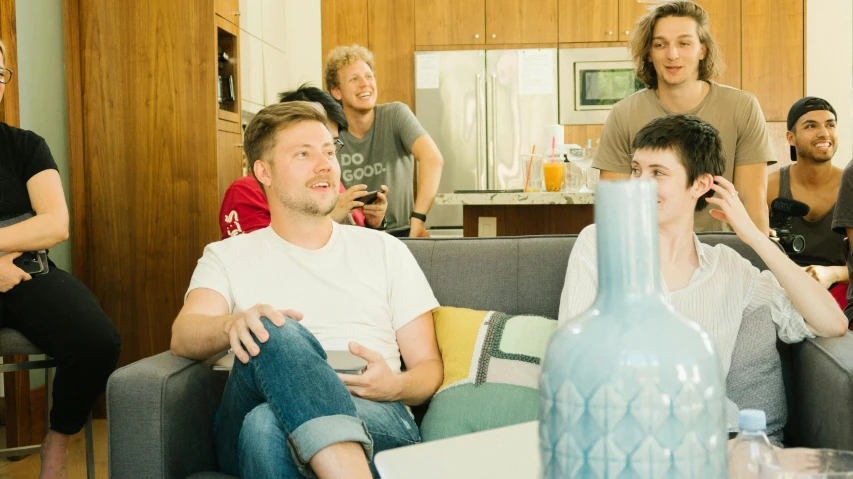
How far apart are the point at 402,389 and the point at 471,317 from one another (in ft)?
0.93

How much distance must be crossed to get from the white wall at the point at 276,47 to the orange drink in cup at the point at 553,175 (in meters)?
2.03

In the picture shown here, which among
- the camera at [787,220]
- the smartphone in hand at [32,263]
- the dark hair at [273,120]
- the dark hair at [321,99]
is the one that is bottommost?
the smartphone in hand at [32,263]

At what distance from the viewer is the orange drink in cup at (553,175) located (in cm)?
331

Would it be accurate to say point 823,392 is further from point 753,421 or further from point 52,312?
point 52,312

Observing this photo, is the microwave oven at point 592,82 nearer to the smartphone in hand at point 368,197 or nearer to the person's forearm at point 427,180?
the person's forearm at point 427,180

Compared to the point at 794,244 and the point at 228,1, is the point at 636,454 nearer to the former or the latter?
the point at 794,244

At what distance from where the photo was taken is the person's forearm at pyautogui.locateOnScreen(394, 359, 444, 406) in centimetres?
176

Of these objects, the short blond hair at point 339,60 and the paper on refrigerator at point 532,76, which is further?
the paper on refrigerator at point 532,76

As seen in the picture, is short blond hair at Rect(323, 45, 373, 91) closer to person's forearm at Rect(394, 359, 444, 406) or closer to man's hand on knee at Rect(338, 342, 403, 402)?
person's forearm at Rect(394, 359, 444, 406)

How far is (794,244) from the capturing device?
8.66ft

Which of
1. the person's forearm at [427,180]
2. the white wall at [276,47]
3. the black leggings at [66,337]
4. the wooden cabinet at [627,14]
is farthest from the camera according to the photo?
the wooden cabinet at [627,14]

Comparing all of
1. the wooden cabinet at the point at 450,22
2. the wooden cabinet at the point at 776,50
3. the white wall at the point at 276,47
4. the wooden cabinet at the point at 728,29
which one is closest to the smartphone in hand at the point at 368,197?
the white wall at the point at 276,47

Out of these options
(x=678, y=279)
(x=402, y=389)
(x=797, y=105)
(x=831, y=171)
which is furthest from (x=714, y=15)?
(x=402, y=389)

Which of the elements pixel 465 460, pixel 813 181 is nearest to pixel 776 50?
pixel 813 181
